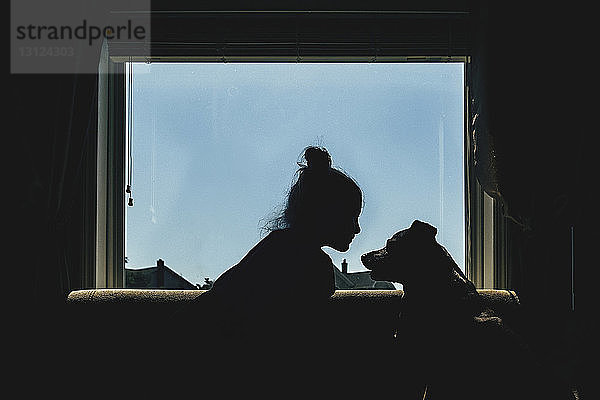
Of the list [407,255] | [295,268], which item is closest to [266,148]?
[295,268]

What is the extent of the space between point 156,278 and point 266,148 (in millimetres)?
649

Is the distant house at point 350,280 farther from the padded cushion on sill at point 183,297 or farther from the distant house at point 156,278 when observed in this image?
the distant house at point 156,278

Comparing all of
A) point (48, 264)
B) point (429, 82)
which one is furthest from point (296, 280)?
point (429, 82)

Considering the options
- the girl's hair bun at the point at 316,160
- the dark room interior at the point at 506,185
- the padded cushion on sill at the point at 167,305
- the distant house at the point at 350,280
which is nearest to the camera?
the girl's hair bun at the point at 316,160

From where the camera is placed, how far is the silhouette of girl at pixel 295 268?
1.90 meters

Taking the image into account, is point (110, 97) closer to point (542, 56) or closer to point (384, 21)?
point (384, 21)

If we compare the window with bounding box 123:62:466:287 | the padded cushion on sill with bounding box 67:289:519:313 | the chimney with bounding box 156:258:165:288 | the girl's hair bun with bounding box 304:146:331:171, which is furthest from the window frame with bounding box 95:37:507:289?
the girl's hair bun with bounding box 304:146:331:171

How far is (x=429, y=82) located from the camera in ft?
8.77

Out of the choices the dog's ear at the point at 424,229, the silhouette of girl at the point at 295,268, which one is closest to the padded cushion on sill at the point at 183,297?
the silhouette of girl at the point at 295,268

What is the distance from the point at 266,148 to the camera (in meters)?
2.62

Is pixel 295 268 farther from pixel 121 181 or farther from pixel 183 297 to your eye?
pixel 121 181

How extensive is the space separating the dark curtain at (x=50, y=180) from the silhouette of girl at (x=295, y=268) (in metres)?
0.69

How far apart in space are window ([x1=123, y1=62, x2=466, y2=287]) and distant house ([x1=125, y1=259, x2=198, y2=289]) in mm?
19

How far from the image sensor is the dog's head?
1.86 m
